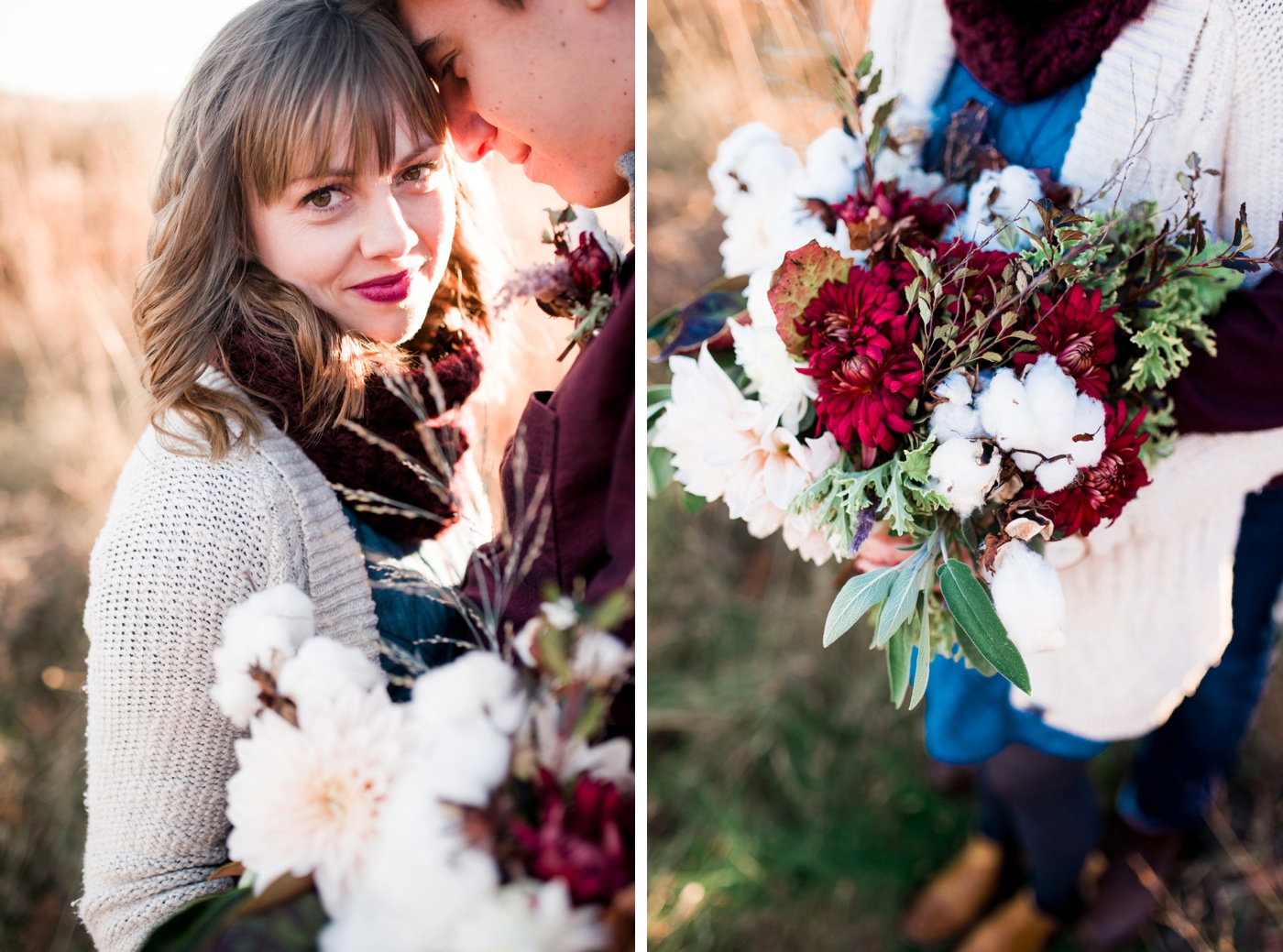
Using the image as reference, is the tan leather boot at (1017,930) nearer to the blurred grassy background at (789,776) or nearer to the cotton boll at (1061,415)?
the blurred grassy background at (789,776)

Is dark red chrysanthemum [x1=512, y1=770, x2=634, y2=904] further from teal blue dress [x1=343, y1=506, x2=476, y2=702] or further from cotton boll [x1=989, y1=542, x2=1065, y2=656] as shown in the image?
cotton boll [x1=989, y1=542, x2=1065, y2=656]

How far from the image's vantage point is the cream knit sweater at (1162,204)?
41.1 inches

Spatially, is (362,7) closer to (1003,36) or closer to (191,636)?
(191,636)

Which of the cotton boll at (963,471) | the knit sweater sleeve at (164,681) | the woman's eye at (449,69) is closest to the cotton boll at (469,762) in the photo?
the knit sweater sleeve at (164,681)

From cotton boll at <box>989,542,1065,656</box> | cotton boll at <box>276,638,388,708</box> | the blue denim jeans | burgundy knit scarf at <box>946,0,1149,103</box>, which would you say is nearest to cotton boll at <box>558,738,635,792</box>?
cotton boll at <box>276,638,388,708</box>

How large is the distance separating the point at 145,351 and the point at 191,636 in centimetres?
36

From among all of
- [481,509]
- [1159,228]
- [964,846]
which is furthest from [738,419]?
[964,846]

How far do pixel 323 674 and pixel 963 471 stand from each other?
0.62m

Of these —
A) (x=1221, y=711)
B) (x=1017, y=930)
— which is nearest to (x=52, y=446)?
(x=1017, y=930)

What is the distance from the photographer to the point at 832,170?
3.83ft

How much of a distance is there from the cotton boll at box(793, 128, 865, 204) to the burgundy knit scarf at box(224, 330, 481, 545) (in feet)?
1.67

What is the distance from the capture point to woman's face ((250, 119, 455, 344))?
37.1 inches

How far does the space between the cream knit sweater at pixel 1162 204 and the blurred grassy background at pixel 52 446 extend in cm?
159

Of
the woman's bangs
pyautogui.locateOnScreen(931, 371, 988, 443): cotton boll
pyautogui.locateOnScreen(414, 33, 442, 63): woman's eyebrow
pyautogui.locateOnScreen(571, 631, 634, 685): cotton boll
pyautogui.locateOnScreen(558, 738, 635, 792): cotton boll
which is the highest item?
pyautogui.locateOnScreen(414, 33, 442, 63): woman's eyebrow
